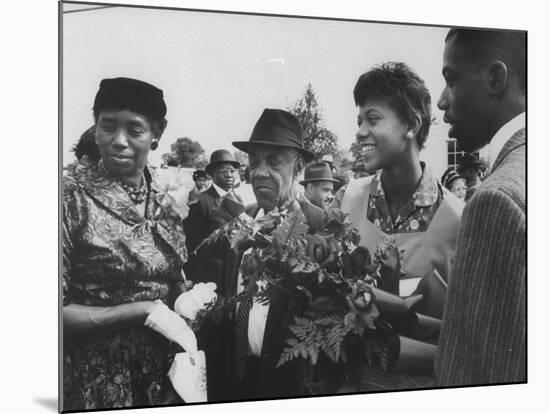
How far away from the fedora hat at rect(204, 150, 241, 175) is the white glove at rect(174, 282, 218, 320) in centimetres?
62

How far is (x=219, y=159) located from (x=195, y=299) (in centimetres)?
76

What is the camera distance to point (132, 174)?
199 inches

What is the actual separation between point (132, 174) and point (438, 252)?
181 centimetres

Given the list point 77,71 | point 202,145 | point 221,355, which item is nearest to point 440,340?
point 221,355

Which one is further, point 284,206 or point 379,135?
point 379,135

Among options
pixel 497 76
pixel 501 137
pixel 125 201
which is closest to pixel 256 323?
pixel 125 201

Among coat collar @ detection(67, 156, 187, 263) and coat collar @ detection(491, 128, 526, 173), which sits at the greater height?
coat collar @ detection(491, 128, 526, 173)

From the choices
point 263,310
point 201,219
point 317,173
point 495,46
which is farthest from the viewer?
point 495,46

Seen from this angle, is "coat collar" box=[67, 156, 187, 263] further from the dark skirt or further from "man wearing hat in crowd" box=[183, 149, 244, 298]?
the dark skirt

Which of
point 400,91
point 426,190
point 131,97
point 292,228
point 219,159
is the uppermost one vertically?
point 400,91

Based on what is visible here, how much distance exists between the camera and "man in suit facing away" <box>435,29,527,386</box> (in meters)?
5.57

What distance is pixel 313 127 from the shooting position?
211 inches

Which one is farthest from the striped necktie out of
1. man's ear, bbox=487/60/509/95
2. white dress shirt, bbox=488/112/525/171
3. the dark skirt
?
man's ear, bbox=487/60/509/95

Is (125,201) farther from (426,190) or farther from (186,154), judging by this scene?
(426,190)
